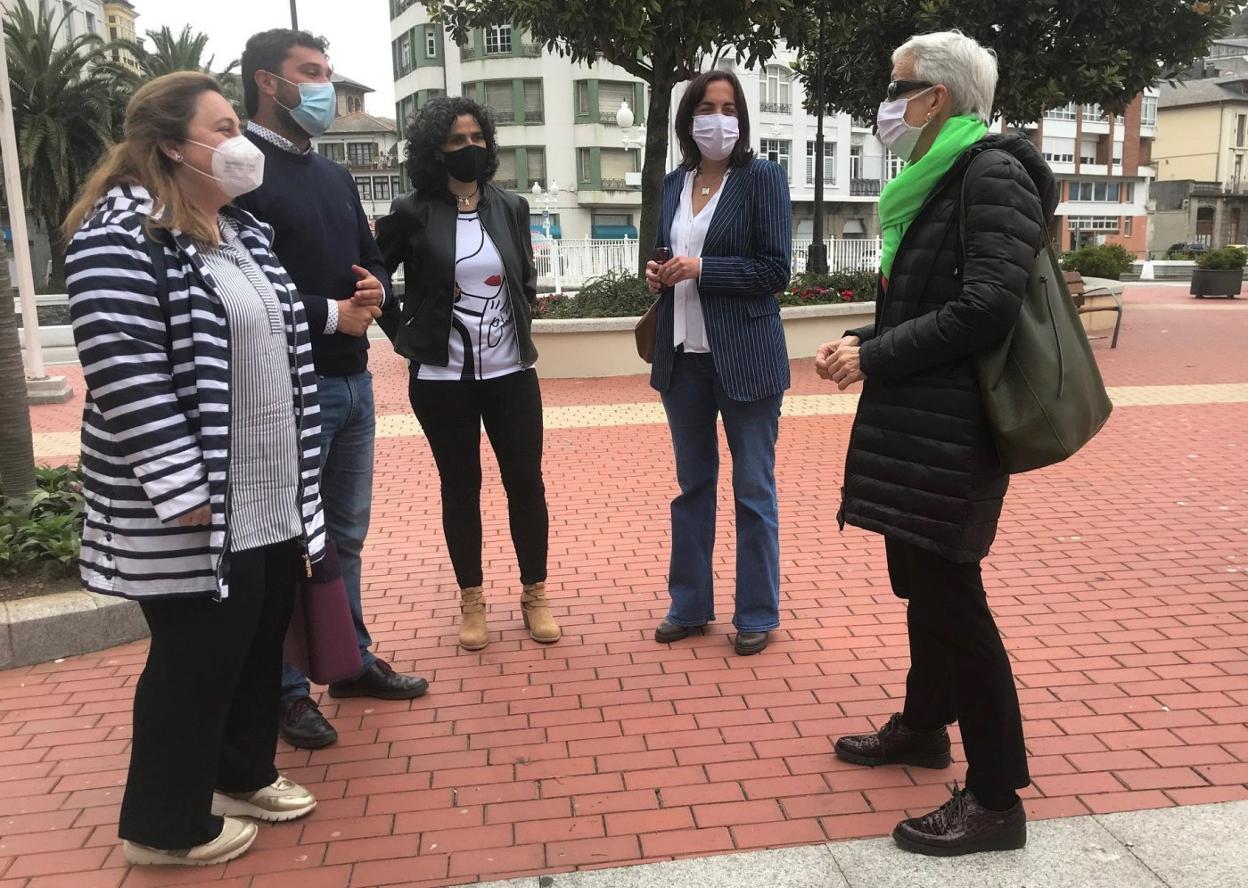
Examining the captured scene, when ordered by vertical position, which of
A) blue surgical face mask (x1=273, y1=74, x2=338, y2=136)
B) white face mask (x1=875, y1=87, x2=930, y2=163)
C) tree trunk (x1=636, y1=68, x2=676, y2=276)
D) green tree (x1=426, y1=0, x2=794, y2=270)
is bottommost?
white face mask (x1=875, y1=87, x2=930, y2=163)

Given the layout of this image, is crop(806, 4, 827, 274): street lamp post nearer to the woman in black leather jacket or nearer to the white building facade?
the woman in black leather jacket

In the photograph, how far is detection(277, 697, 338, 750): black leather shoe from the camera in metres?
3.35

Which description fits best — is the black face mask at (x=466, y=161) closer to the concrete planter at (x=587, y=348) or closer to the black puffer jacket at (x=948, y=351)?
the black puffer jacket at (x=948, y=351)

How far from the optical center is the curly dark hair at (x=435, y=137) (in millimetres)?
3773

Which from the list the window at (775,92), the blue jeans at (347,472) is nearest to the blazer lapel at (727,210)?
the blue jeans at (347,472)

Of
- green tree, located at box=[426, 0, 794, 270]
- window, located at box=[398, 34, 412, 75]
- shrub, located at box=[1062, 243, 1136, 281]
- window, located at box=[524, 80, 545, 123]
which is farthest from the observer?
window, located at box=[398, 34, 412, 75]

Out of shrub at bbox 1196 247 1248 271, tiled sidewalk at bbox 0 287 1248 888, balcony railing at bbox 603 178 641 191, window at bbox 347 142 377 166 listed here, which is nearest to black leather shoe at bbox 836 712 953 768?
tiled sidewalk at bbox 0 287 1248 888

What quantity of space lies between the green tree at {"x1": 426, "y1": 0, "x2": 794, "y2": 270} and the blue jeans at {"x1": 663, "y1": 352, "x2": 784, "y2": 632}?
8138mm

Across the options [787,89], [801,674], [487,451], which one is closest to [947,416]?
[801,674]

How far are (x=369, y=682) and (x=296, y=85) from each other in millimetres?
2104

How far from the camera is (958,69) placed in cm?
251

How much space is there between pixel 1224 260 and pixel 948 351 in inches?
943

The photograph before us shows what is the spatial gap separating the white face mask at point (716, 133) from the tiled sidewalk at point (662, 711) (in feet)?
6.45

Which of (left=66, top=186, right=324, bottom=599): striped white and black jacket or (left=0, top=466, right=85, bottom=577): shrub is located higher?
(left=66, top=186, right=324, bottom=599): striped white and black jacket
